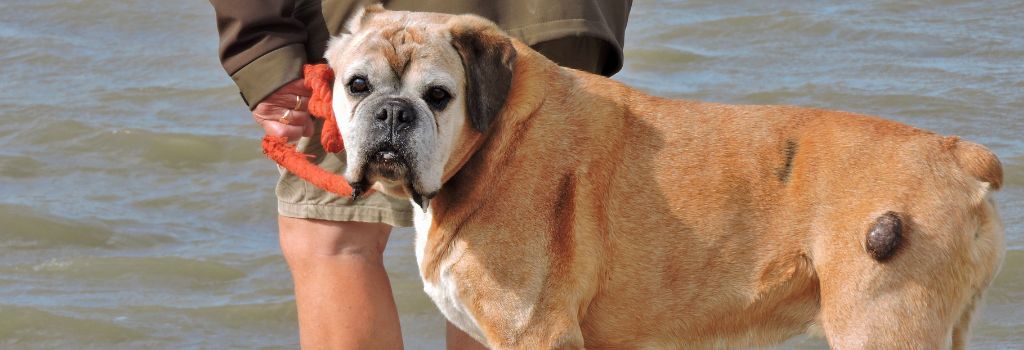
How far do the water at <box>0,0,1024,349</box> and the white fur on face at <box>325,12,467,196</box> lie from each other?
10.0 feet

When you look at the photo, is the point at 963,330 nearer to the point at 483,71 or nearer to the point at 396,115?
the point at 483,71

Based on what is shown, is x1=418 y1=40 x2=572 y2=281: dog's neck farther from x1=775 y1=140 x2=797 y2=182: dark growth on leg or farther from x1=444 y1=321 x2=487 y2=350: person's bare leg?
x1=444 y1=321 x2=487 y2=350: person's bare leg

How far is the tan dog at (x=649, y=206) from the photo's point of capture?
3.76 metres

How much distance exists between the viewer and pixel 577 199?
388 cm

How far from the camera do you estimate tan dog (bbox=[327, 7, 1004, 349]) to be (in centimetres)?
376

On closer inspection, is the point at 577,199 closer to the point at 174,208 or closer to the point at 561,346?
the point at 561,346

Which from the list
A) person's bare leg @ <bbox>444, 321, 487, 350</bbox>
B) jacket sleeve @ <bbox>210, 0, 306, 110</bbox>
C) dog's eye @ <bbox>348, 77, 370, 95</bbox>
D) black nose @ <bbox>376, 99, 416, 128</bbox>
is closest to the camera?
black nose @ <bbox>376, 99, 416, 128</bbox>

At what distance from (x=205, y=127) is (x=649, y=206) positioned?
20.5 ft

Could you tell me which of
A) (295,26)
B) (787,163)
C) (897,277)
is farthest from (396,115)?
(897,277)

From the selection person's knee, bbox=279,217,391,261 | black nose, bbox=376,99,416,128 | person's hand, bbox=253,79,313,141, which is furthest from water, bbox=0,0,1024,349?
black nose, bbox=376,99,416,128

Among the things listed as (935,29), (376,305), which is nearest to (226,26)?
(376,305)

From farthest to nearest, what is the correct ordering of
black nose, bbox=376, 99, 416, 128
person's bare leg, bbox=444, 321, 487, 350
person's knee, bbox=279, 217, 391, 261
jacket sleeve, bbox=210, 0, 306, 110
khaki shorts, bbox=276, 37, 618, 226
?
person's bare leg, bbox=444, 321, 487, 350, person's knee, bbox=279, 217, 391, 261, khaki shorts, bbox=276, 37, 618, 226, jacket sleeve, bbox=210, 0, 306, 110, black nose, bbox=376, 99, 416, 128

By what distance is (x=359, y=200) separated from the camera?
4.52 m

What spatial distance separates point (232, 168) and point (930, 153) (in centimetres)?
580
